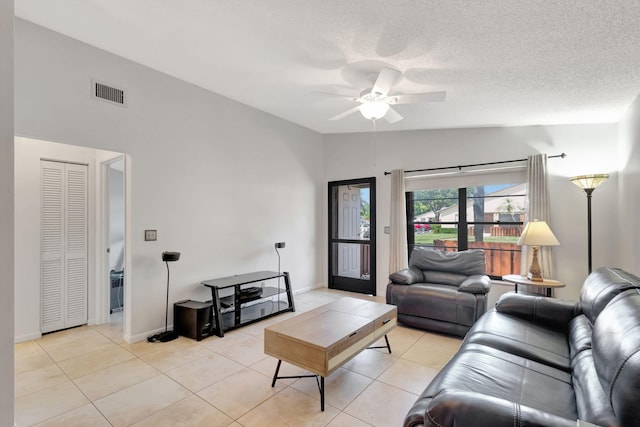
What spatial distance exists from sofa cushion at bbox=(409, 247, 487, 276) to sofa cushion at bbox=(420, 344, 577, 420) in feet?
6.76

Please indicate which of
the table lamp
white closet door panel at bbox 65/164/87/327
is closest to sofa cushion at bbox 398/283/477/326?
the table lamp

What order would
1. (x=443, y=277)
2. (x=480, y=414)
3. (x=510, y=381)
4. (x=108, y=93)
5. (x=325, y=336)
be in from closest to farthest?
(x=480, y=414) < (x=510, y=381) < (x=325, y=336) < (x=108, y=93) < (x=443, y=277)

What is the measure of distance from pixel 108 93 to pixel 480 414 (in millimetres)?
3910

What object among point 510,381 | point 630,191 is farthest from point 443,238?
point 510,381

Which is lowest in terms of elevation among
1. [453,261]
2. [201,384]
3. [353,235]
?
[201,384]

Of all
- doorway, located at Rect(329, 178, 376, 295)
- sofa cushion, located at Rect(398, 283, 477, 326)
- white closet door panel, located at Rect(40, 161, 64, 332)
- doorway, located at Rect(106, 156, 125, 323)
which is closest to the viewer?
sofa cushion, located at Rect(398, 283, 477, 326)

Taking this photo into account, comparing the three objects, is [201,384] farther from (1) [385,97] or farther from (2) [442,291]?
(1) [385,97]

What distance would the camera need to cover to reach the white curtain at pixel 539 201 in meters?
3.72

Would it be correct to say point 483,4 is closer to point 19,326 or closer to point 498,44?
point 498,44

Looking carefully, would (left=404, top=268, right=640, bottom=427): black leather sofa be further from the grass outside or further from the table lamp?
the grass outside

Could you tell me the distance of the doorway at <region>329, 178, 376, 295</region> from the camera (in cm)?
530

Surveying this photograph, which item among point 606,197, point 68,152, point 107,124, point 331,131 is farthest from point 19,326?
point 606,197

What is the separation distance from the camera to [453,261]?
3.96 metres

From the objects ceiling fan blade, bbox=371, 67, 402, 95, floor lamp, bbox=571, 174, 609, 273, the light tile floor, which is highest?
ceiling fan blade, bbox=371, 67, 402, 95
